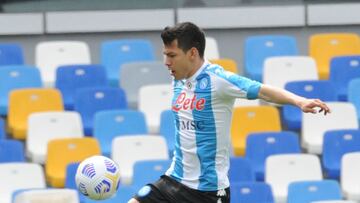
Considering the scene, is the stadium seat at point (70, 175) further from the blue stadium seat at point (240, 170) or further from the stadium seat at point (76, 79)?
the stadium seat at point (76, 79)

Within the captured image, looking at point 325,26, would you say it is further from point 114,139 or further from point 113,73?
point 114,139

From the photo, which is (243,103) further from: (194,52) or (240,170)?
(194,52)

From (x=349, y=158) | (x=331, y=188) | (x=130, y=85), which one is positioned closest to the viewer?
(x=331, y=188)

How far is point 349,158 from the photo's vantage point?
11734mm

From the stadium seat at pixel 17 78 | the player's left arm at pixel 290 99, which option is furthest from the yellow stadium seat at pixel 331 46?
the player's left arm at pixel 290 99

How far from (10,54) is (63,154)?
2.17 meters

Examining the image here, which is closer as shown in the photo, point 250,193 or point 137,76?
point 250,193

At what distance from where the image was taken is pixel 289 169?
1176cm

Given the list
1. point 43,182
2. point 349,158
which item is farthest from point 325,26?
point 43,182

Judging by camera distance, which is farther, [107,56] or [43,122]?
[107,56]

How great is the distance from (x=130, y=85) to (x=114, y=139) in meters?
1.64

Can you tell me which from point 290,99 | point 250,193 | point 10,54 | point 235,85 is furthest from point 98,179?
point 10,54

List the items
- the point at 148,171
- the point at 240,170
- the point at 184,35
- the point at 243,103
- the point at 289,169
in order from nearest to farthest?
the point at 184,35 → the point at 148,171 → the point at 240,170 → the point at 289,169 → the point at 243,103

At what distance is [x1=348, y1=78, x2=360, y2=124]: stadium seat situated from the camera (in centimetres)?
1307
